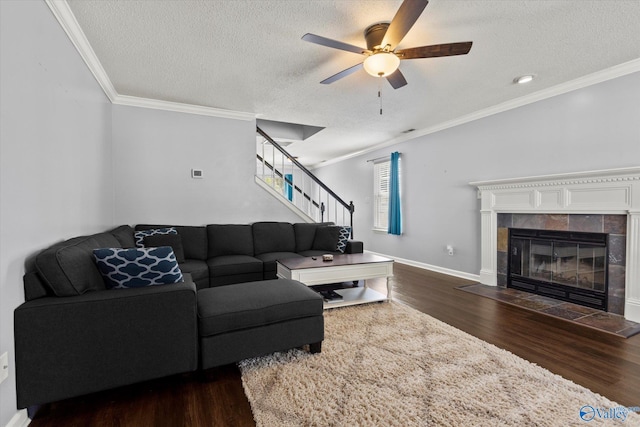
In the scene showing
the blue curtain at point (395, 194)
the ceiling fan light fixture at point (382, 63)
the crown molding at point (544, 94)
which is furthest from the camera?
the blue curtain at point (395, 194)

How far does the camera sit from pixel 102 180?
3.37 metres

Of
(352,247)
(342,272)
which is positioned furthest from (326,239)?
(342,272)

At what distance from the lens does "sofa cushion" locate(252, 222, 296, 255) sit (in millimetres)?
4352

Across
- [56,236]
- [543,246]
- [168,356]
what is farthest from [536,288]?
[56,236]

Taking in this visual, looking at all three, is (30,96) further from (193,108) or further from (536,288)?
(536,288)

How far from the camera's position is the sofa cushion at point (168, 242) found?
3.48 m

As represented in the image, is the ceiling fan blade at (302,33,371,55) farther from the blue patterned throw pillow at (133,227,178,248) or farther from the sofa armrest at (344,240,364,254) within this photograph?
the blue patterned throw pillow at (133,227,178,248)

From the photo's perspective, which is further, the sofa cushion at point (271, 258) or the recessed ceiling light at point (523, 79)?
the sofa cushion at point (271, 258)

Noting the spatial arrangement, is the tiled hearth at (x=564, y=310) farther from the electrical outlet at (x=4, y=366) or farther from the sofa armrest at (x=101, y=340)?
the electrical outlet at (x=4, y=366)

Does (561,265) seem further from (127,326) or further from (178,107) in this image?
(178,107)

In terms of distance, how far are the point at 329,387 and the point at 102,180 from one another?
3304 mm

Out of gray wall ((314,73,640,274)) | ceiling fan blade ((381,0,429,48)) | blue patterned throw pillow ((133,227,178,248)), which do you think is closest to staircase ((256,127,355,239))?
gray wall ((314,73,640,274))

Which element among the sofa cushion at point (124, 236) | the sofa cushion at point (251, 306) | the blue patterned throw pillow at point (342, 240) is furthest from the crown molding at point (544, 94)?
the sofa cushion at point (124, 236)

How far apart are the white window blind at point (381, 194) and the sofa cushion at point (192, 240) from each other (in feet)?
12.9
